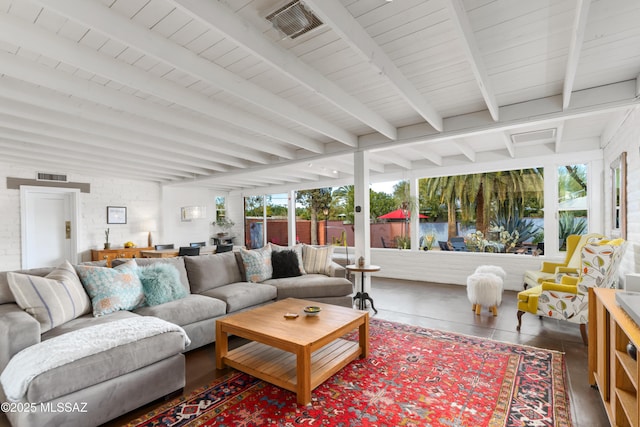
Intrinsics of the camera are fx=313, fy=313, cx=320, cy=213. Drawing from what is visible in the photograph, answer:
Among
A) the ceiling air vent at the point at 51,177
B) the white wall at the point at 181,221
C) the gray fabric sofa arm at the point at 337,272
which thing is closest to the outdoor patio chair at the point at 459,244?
the gray fabric sofa arm at the point at 337,272

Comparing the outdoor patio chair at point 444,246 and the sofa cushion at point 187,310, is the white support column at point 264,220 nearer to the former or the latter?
the outdoor patio chair at point 444,246

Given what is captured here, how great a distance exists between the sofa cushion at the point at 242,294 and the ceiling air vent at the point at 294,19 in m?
2.60

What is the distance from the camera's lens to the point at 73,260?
653 cm

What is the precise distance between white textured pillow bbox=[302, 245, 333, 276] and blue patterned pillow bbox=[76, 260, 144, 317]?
2189mm

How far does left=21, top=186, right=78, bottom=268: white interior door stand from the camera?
5.95 m

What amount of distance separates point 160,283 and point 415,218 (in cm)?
493

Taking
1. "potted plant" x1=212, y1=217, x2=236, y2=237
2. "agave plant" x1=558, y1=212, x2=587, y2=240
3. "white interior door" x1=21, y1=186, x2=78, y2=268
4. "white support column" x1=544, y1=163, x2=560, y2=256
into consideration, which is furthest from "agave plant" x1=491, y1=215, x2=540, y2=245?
"white interior door" x1=21, y1=186, x2=78, y2=268

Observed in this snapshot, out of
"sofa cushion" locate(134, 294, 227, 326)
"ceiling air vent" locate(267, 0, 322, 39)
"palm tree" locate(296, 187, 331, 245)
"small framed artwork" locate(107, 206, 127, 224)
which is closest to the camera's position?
"ceiling air vent" locate(267, 0, 322, 39)

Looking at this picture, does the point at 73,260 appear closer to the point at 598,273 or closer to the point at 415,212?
the point at 415,212

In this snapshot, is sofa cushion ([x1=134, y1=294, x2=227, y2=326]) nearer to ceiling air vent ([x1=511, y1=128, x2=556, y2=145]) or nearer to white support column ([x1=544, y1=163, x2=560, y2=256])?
ceiling air vent ([x1=511, y1=128, x2=556, y2=145])

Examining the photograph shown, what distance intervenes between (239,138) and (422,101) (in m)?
2.36

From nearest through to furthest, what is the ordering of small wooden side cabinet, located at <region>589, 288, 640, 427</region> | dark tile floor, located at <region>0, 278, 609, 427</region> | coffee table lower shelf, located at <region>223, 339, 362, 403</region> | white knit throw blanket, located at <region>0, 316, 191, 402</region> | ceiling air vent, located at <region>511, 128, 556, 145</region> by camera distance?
1. small wooden side cabinet, located at <region>589, 288, 640, 427</region>
2. white knit throw blanket, located at <region>0, 316, 191, 402</region>
3. dark tile floor, located at <region>0, 278, 609, 427</region>
4. coffee table lower shelf, located at <region>223, 339, 362, 403</region>
5. ceiling air vent, located at <region>511, 128, 556, 145</region>

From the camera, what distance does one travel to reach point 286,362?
2473 millimetres

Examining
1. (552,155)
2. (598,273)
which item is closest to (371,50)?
(598,273)
